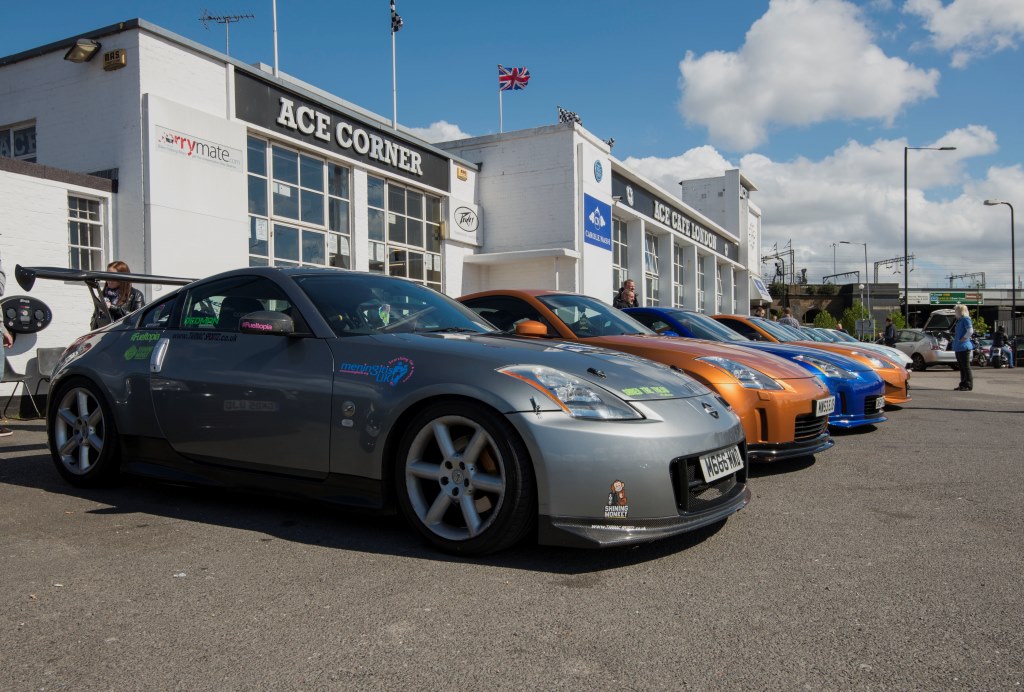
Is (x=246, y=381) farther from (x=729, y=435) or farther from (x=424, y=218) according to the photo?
(x=424, y=218)

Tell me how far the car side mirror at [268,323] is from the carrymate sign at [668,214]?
20048 mm

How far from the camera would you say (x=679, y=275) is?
108ft

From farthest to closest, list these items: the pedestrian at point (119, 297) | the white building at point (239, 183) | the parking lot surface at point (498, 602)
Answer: the white building at point (239, 183), the pedestrian at point (119, 297), the parking lot surface at point (498, 602)

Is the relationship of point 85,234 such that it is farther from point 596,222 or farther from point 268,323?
point 596,222

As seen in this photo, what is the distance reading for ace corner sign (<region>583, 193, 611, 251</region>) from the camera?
20.2 metres

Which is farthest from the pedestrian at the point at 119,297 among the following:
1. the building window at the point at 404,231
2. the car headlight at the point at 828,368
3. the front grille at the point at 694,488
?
the building window at the point at 404,231

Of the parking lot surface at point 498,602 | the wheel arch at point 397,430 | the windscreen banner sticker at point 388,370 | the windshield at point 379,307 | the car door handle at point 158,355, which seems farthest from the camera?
the car door handle at point 158,355

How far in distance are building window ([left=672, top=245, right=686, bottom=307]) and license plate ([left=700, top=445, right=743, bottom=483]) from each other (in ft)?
91.0

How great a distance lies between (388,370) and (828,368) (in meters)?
5.22

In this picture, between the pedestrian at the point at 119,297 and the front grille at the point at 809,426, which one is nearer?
the front grille at the point at 809,426

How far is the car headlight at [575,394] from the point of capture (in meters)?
3.30

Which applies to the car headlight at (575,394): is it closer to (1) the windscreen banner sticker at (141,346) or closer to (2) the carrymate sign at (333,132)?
(1) the windscreen banner sticker at (141,346)

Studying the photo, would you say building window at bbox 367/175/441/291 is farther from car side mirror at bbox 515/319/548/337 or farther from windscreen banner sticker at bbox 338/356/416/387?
windscreen banner sticker at bbox 338/356/416/387

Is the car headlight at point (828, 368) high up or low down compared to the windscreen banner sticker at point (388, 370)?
down
